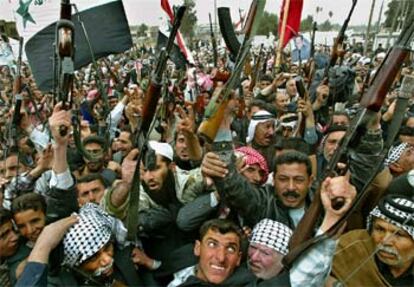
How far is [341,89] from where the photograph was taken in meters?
7.00

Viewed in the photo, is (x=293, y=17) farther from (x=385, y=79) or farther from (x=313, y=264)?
(x=313, y=264)

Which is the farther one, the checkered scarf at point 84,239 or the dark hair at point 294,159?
the dark hair at point 294,159

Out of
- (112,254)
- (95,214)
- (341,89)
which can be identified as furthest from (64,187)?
(341,89)

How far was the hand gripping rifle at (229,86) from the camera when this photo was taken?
86.1 inches

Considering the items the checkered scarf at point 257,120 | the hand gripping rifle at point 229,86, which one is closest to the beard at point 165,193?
the hand gripping rifle at point 229,86

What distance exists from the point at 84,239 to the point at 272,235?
954mm

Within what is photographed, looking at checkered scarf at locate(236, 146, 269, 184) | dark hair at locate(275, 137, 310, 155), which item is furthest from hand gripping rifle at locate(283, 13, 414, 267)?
dark hair at locate(275, 137, 310, 155)

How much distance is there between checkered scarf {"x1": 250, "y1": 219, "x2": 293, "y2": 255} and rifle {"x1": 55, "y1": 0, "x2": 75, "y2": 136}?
1.12 meters

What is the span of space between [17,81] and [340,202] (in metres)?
4.07

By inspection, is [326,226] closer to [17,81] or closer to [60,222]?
[60,222]

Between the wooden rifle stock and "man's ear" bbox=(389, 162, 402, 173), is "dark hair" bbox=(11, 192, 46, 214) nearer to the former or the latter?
the wooden rifle stock

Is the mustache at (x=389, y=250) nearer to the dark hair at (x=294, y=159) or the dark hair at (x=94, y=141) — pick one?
the dark hair at (x=294, y=159)

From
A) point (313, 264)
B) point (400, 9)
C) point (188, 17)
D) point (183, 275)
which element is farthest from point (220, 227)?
point (188, 17)

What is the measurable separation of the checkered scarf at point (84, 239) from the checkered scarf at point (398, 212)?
135cm
